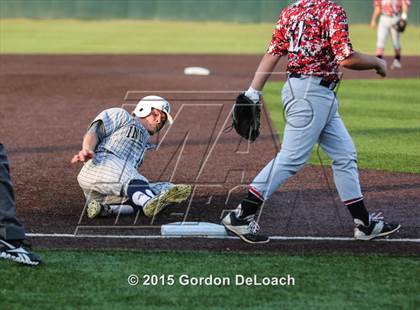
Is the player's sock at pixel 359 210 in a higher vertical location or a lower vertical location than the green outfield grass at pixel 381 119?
higher

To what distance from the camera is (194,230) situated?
6535mm

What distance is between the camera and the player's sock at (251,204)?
6.41 meters

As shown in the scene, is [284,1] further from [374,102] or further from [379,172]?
[379,172]

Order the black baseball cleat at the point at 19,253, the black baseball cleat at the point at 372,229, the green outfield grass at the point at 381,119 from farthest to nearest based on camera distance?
the green outfield grass at the point at 381,119, the black baseball cleat at the point at 372,229, the black baseball cleat at the point at 19,253

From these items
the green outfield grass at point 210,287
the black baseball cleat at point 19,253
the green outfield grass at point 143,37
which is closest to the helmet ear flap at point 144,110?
the green outfield grass at point 210,287

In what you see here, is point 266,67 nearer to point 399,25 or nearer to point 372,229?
point 372,229

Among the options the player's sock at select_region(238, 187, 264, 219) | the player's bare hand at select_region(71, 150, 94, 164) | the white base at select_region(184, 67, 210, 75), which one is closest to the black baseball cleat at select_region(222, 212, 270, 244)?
the player's sock at select_region(238, 187, 264, 219)

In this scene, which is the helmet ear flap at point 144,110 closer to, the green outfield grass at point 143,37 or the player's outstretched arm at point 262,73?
the player's outstretched arm at point 262,73

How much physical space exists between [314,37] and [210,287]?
1810 mm

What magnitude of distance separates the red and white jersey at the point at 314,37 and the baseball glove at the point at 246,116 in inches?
15.4

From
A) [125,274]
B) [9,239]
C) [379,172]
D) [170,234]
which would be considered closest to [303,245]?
[170,234]

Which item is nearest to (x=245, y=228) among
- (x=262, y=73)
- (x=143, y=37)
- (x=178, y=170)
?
(x=262, y=73)

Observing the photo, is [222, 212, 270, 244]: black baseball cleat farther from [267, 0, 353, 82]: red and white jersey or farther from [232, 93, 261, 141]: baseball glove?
[267, 0, 353, 82]: red and white jersey

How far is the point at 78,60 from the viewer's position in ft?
74.7
